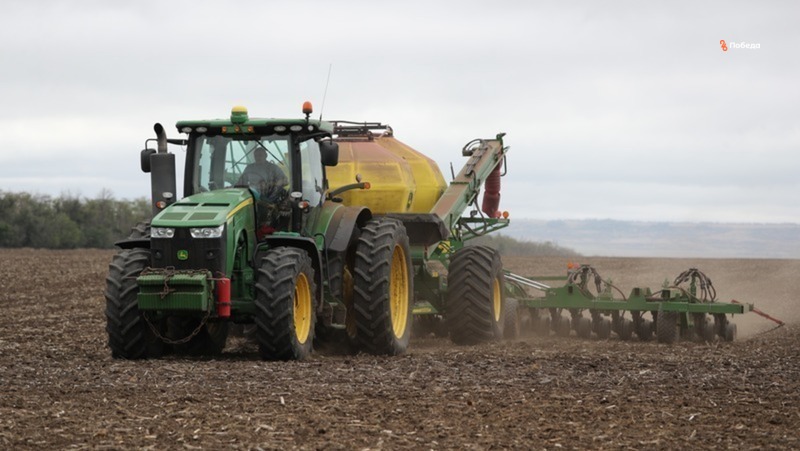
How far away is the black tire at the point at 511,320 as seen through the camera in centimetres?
1697

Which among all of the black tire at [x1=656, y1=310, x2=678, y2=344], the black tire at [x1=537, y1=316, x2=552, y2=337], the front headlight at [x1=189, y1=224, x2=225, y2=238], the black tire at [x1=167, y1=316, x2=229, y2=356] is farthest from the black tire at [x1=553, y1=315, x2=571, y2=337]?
the front headlight at [x1=189, y1=224, x2=225, y2=238]

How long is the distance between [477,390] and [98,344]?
19.9 ft

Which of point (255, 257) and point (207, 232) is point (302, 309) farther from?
point (207, 232)

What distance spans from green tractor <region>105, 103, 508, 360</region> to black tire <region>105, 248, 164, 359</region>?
0.04 ft

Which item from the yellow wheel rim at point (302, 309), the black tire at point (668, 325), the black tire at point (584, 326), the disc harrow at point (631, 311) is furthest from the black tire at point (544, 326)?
the yellow wheel rim at point (302, 309)

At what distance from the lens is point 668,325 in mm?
15953

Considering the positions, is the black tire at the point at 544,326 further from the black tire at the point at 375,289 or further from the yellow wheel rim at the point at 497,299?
the black tire at the point at 375,289

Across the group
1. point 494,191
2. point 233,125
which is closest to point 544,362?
point 233,125

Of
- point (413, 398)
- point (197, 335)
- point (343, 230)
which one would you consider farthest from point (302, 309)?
point (413, 398)

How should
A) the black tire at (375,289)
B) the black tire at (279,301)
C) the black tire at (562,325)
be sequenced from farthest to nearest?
the black tire at (562,325)
the black tire at (375,289)
the black tire at (279,301)

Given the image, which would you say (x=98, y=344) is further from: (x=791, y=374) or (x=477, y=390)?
(x=791, y=374)

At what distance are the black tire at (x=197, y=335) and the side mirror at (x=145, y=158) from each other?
1.59m

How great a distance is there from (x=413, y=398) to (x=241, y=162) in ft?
14.2

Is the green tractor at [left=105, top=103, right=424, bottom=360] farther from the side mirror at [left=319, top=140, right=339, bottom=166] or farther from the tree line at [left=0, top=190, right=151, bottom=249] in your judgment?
the tree line at [left=0, top=190, right=151, bottom=249]
